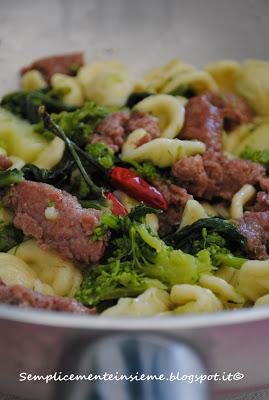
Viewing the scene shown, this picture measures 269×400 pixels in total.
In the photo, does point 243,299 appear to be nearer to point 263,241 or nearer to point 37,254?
point 263,241

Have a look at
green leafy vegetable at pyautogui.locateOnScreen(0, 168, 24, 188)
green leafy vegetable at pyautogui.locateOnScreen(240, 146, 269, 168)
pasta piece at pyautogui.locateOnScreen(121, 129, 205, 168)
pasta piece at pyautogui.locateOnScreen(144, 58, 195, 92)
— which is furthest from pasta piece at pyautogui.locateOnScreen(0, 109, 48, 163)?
green leafy vegetable at pyautogui.locateOnScreen(240, 146, 269, 168)

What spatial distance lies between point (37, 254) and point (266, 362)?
1264 millimetres

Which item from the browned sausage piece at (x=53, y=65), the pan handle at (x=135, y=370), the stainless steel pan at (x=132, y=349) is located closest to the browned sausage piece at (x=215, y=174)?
the stainless steel pan at (x=132, y=349)

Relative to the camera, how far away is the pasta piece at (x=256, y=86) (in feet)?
13.8

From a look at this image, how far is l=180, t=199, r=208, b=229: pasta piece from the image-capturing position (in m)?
3.23

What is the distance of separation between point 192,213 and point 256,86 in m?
1.42

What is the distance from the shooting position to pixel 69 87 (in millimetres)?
4219

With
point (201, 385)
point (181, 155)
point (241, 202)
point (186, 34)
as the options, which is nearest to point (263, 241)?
point (241, 202)

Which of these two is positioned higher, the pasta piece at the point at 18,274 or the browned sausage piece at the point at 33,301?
the browned sausage piece at the point at 33,301

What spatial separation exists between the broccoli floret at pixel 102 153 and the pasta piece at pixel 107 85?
0.67 m

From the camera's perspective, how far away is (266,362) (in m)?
2.40

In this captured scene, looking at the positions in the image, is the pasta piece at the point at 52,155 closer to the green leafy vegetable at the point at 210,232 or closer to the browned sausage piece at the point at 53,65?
the green leafy vegetable at the point at 210,232

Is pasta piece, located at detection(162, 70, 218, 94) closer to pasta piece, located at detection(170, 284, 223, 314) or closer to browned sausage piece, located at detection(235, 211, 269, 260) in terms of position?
browned sausage piece, located at detection(235, 211, 269, 260)

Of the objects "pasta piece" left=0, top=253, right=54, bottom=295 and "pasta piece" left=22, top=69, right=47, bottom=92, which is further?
"pasta piece" left=22, top=69, right=47, bottom=92
